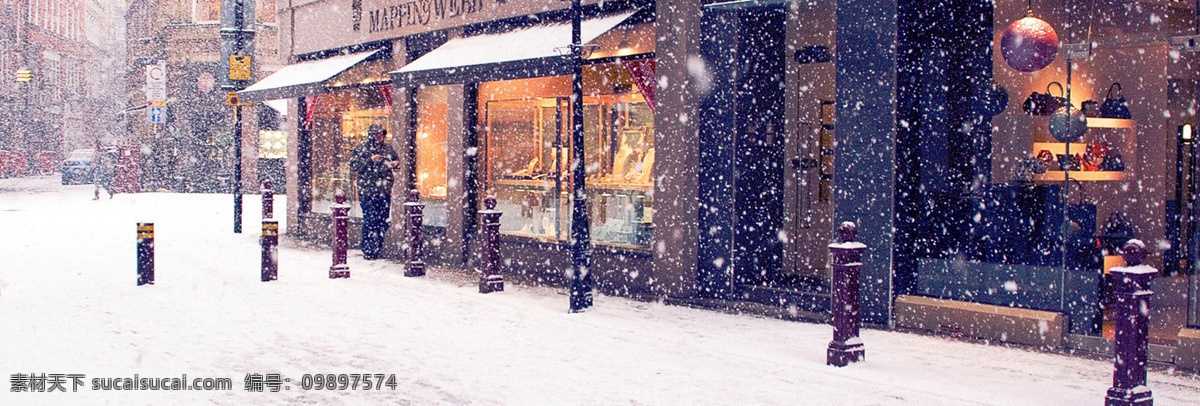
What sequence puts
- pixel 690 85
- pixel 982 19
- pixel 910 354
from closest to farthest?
pixel 910 354 → pixel 982 19 → pixel 690 85

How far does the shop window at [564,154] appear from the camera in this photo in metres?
12.3

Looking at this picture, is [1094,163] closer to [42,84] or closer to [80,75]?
[42,84]

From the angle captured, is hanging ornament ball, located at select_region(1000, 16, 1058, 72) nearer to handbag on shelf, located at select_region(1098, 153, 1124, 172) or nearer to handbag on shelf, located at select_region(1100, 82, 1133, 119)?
handbag on shelf, located at select_region(1100, 82, 1133, 119)

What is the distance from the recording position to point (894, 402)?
6.68 meters

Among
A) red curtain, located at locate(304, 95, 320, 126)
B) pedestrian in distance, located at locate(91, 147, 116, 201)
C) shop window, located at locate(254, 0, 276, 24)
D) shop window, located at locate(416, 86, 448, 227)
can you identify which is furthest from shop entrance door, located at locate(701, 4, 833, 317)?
shop window, located at locate(254, 0, 276, 24)

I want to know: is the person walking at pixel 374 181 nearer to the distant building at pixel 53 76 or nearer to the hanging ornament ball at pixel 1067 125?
the hanging ornament ball at pixel 1067 125

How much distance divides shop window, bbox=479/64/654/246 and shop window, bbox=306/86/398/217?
3491 mm

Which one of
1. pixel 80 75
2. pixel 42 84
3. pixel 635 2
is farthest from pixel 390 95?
pixel 80 75

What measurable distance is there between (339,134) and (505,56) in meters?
6.82

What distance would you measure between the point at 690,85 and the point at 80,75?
68.3 m

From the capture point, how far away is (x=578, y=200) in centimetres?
1069

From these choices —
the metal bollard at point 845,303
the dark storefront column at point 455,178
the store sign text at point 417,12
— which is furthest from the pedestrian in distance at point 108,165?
the metal bollard at point 845,303

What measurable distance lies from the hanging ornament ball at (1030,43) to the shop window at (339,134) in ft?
34.2

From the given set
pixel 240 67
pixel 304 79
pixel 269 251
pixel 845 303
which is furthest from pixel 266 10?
pixel 845 303
